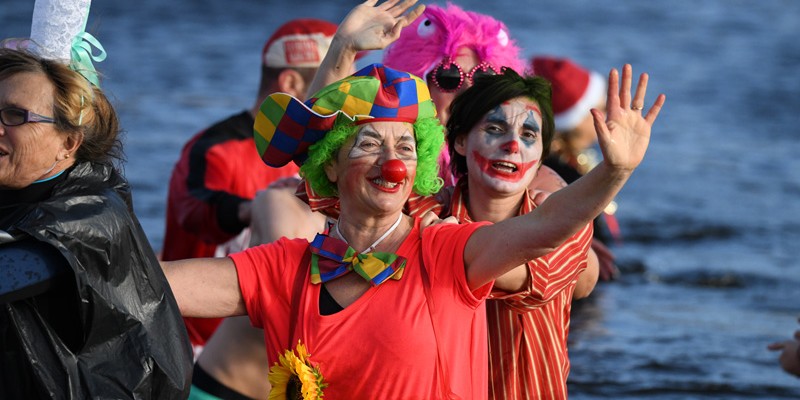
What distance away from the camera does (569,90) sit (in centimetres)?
949

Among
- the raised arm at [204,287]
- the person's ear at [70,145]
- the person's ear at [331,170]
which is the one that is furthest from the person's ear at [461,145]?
the person's ear at [70,145]

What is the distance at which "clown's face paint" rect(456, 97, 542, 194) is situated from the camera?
4.42 metres

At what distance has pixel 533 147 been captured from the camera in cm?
446

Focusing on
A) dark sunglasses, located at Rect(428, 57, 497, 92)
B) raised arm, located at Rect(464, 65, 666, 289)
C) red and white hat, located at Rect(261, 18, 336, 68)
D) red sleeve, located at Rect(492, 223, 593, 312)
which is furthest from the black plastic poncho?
red and white hat, located at Rect(261, 18, 336, 68)

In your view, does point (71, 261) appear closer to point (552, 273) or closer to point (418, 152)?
point (418, 152)

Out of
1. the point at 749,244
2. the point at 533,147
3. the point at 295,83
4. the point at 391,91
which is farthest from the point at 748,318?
the point at 391,91

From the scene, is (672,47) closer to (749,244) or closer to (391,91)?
(749,244)

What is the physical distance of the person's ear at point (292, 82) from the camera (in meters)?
6.89

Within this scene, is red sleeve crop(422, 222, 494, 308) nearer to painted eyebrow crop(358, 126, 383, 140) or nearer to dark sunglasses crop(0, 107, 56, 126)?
painted eyebrow crop(358, 126, 383, 140)

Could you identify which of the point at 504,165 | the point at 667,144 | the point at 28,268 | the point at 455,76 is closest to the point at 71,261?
the point at 28,268

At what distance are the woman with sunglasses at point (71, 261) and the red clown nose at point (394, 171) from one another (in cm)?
66

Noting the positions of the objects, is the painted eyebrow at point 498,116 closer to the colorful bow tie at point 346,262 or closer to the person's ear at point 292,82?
the colorful bow tie at point 346,262

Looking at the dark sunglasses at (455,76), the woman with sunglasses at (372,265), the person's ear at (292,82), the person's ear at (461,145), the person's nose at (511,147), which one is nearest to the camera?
the woman with sunglasses at (372,265)

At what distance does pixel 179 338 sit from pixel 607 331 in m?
5.66
